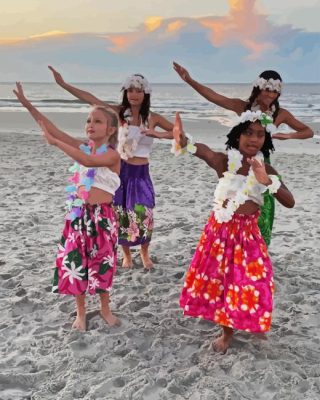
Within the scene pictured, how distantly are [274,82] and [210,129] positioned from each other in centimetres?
1629

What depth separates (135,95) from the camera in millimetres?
5047

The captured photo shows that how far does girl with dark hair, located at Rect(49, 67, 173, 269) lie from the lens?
5109 mm

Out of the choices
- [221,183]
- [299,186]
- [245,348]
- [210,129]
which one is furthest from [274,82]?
[210,129]

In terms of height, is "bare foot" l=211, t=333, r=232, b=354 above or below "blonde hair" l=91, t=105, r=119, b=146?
below

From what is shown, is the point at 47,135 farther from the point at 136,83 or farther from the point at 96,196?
the point at 136,83

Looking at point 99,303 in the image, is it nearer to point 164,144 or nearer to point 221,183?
point 221,183

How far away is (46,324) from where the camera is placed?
4.27m

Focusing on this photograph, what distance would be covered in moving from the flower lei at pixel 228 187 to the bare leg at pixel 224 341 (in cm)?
85

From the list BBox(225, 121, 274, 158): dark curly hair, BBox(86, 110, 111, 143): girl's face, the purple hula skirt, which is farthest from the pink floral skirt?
the purple hula skirt

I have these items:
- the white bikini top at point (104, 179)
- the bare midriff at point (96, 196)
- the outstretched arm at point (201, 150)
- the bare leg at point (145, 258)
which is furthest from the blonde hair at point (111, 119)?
the bare leg at point (145, 258)

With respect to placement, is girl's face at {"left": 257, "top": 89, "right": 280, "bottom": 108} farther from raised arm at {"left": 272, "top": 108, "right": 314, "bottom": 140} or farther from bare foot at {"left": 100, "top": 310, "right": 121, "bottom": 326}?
bare foot at {"left": 100, "top": 310, "right": 121, "bottom": 326}

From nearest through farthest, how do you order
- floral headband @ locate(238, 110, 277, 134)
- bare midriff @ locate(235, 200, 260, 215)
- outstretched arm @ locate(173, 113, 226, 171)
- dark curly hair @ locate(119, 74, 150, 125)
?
outstretched arm @ locate(173, 113, 226, 171) → floral headband @ locate(238, 110, 277, 134) → bare midriff @ locate(235, 200, 260, 215) → dark curly hair @ locate(119, 74, 150, 125)

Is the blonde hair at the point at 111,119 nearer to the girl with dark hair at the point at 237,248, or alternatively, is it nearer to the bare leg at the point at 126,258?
the girl with dark hair at the point at 237,248

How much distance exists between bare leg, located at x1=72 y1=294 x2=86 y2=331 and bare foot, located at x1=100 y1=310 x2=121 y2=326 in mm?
168
